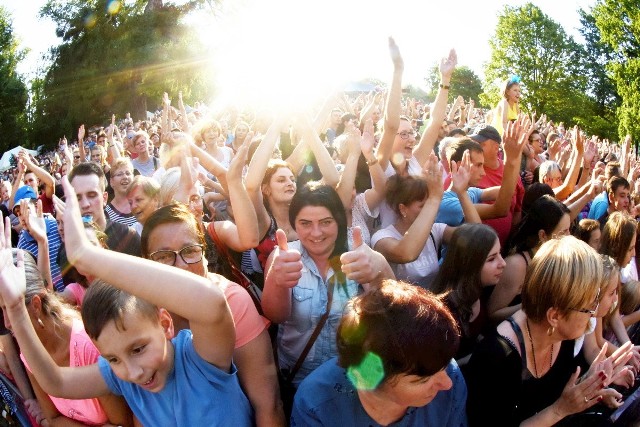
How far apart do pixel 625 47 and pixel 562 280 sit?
3149 centimetres

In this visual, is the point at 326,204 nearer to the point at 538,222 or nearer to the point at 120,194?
the point at 538,222

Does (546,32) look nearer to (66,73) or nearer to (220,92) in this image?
(220,92)

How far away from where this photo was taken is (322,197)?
272 cm

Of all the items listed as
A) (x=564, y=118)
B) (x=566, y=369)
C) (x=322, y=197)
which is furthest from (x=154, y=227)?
(x=564, y=118)

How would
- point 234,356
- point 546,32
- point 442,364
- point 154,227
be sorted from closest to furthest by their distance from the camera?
point 442,364
point 234,356
point 154,227
point 546,32

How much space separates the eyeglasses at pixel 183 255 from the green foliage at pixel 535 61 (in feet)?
127

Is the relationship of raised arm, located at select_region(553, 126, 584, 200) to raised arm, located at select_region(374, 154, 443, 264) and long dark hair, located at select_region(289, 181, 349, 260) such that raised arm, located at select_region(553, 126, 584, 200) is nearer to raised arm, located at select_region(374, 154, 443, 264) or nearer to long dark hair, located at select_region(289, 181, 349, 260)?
raised arm, located at select_region(374, 154, 443, 264)

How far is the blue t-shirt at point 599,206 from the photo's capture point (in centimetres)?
491

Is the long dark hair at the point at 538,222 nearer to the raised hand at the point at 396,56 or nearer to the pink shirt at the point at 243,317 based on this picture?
the raised hand at the point at 396,56

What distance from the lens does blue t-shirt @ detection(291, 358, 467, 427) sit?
1.83m

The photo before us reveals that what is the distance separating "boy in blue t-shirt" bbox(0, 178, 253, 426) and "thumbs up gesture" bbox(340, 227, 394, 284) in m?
0.54

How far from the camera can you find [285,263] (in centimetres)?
201

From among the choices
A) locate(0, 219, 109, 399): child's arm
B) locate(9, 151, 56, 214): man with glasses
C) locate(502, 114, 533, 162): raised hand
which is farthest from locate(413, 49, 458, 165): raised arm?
locate(9, 151, 56, 214): man with glasses

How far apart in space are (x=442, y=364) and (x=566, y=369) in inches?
39.8
